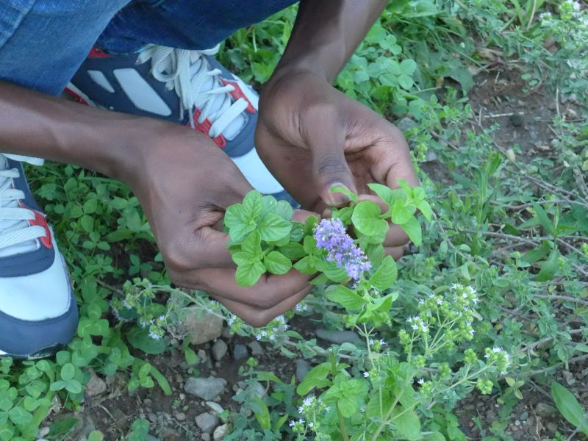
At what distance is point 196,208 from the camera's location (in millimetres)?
1394

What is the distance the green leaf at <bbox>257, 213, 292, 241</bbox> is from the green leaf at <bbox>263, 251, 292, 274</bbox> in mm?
51

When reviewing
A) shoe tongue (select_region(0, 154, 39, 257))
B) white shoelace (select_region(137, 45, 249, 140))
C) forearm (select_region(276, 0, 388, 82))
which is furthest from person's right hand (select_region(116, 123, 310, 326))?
white shoelace (select_region(137, 45, 249, 140))

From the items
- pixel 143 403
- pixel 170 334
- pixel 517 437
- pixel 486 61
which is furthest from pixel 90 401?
pixel 486 61

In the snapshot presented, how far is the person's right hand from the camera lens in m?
1.37

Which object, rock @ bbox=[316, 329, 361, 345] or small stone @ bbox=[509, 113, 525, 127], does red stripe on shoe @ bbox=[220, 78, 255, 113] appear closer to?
rock @ bbox=[316, 329, 361, 345]

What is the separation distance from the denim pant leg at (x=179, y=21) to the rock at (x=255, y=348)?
767 millimetres

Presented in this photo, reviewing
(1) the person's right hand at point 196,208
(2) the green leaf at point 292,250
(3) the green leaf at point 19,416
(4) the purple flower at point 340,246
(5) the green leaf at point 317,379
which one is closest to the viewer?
(4) the purple flower at point 340,246

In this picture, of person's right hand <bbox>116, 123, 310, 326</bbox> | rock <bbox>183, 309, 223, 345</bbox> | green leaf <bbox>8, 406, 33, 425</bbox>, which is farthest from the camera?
rock <bbox>183, 309, 223, 345</bbox>

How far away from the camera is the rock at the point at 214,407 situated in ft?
6.31

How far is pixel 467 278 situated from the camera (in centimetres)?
181

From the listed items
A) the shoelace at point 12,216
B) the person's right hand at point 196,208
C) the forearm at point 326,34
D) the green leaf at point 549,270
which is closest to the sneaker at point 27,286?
the shoelace at point 12,216

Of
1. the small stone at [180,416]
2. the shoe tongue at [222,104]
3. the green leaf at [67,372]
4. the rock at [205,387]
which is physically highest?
the shoe tongue at [222,104]

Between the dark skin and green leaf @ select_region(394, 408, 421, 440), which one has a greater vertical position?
the dark skin

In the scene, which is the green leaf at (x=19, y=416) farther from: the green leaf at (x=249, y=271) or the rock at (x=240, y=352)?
the green leaf at (x=249, y=271)
